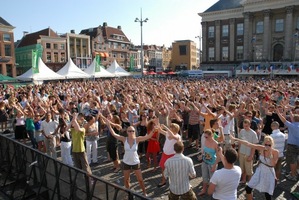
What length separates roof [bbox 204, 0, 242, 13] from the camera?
58.0 m

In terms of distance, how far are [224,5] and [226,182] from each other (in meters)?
61.9

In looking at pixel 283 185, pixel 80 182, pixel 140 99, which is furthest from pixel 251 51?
pixel 80 182

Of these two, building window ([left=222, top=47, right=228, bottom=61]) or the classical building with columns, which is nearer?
the classical building with columns

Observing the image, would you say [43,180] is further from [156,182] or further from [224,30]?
[224,30]

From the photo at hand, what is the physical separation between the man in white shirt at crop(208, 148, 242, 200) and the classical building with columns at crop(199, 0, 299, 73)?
156 feet

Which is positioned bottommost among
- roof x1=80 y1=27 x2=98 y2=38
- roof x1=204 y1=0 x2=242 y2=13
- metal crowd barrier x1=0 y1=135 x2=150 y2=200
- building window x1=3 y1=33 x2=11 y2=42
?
metal crowd barrier x1=0 y1=135 x2=150 y2=200

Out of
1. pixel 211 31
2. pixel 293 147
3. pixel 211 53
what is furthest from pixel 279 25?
pixel 293 147

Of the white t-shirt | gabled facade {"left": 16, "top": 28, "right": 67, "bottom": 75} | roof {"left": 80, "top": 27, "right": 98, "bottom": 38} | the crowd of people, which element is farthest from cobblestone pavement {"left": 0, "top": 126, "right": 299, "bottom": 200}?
roof {"left": 80, "top": 27, "right": 98, "bottom": 38}

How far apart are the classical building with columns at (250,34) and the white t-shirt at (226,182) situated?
47.4 meters

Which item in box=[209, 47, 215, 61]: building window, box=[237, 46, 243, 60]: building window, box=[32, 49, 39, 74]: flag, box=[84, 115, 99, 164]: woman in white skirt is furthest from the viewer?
box=[209, 47, 215, 61]: building window

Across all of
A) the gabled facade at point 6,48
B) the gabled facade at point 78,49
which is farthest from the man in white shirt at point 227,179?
the gabled facade at point 78,49

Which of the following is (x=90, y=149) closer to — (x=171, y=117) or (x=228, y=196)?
(x=171, y=117)

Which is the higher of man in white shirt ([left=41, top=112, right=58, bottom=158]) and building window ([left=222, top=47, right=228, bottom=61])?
building window ([left=222, top=47, right=228, bottom=61])

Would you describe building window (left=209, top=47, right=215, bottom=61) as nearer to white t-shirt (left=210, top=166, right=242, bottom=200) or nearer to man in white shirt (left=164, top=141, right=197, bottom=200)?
man in white shirt (left=164, top=141, right=197, bottom=200)
